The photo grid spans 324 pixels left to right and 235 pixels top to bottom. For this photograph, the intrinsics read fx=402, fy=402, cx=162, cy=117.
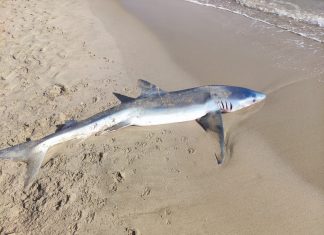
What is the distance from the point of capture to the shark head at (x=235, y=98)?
5777 mm

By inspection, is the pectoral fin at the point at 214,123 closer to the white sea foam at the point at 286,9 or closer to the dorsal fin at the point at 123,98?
the dorsal fin at the point at 123,98

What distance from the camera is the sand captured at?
4.30 meters

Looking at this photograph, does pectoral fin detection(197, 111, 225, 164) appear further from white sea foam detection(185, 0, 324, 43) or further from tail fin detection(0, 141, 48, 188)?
white sea foam detection(185, 0, 324, 43)

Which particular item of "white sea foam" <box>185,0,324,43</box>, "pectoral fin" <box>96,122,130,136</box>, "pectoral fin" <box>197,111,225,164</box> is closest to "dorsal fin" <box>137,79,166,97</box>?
"pectoral fin" <box>96,122,130,136</box>

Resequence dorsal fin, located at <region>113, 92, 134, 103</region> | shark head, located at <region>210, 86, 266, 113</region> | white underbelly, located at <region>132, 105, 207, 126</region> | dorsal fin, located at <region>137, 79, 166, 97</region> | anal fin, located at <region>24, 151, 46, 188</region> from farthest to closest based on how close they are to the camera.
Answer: dorsal fin, located at <region>113, 92, 134, 103</region> → dorsal fin, located at <region>137, 79, 166, 97</region> → shark head, located at <region>210, 86, 266, 113</region> → white underbelly, located at <region>132, 105, 207, 126</region> → anal fin, located at <region>24, 151, 46, 188</region>

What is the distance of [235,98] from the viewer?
578 cm

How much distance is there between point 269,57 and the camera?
23.5 feet

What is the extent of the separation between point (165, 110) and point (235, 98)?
1024mm

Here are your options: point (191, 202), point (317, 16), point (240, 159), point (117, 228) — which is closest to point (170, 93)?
point (240, 159)

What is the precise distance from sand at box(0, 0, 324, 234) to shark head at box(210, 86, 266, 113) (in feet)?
0.46

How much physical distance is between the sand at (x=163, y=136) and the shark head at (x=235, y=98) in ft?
0.46

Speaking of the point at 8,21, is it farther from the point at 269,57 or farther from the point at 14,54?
the point at 269,57

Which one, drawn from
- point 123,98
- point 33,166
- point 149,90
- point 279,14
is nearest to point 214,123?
point 149,90

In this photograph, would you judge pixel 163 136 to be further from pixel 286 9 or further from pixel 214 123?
pixel 286 9
